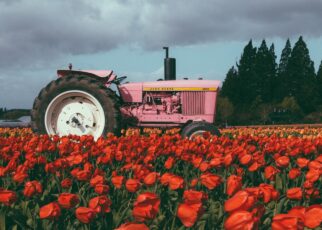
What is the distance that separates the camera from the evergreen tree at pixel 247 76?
2361 inches

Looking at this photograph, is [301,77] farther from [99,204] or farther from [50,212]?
[50,212]

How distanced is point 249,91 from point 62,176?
57029 millimetres

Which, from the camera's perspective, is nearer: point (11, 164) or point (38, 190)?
point (38, 190)

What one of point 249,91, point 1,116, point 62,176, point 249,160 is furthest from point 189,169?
point 249,91

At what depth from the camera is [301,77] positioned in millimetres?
61125

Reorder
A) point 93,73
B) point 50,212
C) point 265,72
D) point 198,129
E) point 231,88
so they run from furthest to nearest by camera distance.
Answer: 1. point 265,72
2. point 231,88
3. point 93,73
4. point 198,129
5. point 50,212

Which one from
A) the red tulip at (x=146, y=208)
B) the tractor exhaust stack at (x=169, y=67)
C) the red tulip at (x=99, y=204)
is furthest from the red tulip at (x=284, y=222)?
the tractor exhaust stack at (x=169, y=67)

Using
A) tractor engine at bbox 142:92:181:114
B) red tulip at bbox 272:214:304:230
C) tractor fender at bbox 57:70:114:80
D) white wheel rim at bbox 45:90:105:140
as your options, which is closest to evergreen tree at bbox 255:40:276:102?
tractor engine at bbox 142:92:181:114

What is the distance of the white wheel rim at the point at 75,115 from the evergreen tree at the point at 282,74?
54382mm

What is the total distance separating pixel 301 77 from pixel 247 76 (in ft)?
19.5

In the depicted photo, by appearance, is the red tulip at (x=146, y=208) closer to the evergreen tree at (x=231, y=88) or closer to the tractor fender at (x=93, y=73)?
the tractor fender at (x=93, y=73)

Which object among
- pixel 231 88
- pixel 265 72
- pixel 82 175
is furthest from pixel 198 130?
pixel 265 72

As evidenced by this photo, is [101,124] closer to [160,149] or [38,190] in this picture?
[160,149]

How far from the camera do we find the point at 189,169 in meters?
5.22
